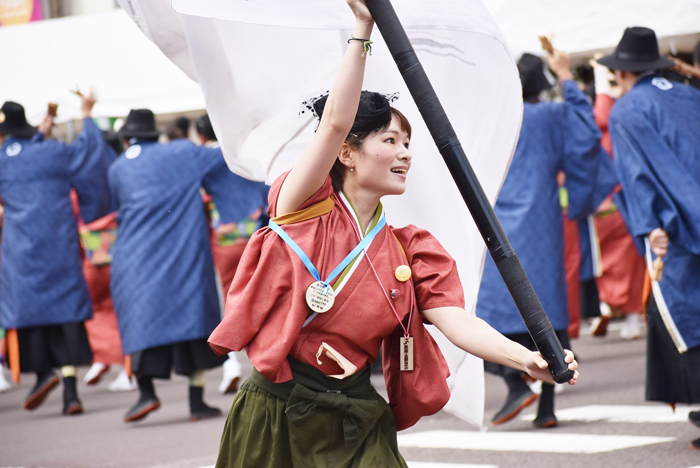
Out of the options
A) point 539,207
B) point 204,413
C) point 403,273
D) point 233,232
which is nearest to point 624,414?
point 539,207

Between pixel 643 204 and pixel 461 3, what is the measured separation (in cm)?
231

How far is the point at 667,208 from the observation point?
14.4 feet

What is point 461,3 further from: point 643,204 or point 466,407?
point 643,204

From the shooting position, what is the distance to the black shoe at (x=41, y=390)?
7188mm

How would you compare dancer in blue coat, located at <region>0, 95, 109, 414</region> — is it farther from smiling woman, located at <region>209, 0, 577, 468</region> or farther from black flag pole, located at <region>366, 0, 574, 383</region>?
A: black flag pole, located at <region>366, 0, 574, 383</region>

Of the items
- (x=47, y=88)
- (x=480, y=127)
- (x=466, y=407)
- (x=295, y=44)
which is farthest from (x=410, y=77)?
(x=47, y=88)

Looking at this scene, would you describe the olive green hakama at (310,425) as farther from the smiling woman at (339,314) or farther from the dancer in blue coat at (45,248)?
the dancer in blue coat at (45,248)

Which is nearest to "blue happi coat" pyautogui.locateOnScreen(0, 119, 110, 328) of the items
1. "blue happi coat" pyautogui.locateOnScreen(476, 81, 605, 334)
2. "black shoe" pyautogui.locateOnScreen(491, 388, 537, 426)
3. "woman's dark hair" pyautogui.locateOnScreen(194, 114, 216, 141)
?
"woman's dark hair" pyautogui.locateOnScreen(194, 114, 216, 141)

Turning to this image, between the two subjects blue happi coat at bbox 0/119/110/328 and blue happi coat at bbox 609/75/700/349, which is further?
blue happi coat at bbox 0/119/110/328

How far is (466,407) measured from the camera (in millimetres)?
3021

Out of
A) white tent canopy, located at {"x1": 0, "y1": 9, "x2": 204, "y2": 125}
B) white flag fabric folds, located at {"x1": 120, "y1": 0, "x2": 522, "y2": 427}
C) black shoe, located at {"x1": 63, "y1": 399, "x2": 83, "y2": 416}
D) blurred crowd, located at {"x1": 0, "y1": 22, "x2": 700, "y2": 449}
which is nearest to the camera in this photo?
white flag fabric folds, located at {"x1": 120, "y1": 0, "x2": 522, "y2": 427}

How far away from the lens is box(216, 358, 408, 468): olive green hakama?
2414 mm

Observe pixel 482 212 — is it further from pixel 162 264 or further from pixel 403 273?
pixel 162 264

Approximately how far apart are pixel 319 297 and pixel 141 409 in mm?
4342
